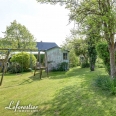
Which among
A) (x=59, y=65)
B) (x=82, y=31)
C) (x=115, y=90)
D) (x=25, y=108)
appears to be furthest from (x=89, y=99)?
(x=59, y=65)

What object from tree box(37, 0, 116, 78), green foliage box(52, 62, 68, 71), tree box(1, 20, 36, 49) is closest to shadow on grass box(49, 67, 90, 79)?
green foliage box(52, 62, 68, 71)

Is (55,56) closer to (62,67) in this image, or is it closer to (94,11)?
(62,67)

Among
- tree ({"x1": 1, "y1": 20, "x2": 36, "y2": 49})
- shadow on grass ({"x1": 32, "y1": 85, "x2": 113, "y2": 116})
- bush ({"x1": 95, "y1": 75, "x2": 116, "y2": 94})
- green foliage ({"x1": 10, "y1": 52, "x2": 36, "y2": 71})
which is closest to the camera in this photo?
shadow on grass ({"x1": 32, "y1": 85, "x2": 113, "y2": 116})

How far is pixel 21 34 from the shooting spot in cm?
2922

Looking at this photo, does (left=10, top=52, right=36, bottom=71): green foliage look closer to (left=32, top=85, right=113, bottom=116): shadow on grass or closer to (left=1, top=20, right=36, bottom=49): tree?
(left=1, top=20, right=36, bottom=49): tree

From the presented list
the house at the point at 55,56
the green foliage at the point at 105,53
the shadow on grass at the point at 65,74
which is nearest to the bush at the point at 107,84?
the green foliage at the point at 105,53

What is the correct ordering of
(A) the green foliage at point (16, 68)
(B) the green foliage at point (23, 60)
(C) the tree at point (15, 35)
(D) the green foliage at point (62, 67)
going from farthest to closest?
(C) the tree at point (15, 35)
(D) the green foliage at point (62, 67)
(B) the green foliage at point (23, 60)
(A) the green foliage at point (16, 68)

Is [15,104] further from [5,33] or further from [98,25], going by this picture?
[5,33]

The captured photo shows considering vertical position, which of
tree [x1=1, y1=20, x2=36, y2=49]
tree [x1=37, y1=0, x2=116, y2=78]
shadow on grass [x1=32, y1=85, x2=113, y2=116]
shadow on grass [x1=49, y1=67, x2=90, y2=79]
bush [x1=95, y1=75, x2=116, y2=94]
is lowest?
shadow on grass [x1=32, y1=85, x2=113, y2=116]

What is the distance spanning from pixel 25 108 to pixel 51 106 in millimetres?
834

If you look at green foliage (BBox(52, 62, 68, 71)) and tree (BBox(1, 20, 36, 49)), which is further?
tree (BBox(1, 20, 36, 49))

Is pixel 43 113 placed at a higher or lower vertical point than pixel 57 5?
lower

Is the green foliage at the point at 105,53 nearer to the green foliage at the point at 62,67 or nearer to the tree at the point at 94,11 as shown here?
the tree at the point at 94,11

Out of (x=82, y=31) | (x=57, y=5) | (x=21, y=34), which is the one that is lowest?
(x=82, y=31)
